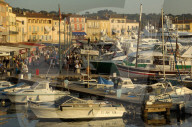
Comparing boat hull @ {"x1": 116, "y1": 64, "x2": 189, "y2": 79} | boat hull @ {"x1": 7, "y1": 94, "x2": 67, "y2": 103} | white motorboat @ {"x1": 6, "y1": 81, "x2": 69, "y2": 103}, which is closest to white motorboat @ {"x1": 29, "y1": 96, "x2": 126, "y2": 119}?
boat hull @ {"x1": 7, "y1": 94, "x2": 67, "y2": 103}

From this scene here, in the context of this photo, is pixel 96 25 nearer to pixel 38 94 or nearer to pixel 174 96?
pixel 38 94

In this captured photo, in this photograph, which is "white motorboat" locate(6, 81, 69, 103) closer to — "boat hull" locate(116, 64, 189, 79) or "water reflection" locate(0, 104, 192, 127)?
"water reflection" locate(0, 104, 192, 127)

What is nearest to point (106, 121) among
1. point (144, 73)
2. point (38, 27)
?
point (144, 73)

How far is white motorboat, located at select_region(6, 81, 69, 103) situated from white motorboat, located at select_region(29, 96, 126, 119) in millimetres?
3449

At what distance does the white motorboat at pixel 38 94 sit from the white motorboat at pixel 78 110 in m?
3.45

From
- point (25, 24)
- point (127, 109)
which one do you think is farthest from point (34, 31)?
point (127, 109)

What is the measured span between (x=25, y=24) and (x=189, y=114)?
7721 cm

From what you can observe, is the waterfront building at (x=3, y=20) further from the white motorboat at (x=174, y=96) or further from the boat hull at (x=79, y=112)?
the boat hull at (x=79, y=112)

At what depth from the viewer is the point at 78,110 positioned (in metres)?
24.0

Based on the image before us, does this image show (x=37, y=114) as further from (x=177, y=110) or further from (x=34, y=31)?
(x=34, y=31)

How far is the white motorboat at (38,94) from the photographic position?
92.5 ft

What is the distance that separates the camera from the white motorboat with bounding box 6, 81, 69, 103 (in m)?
28.2

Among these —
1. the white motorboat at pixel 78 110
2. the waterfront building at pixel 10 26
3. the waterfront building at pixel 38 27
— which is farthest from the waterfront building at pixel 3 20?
the white motorboat at pixel 78 110

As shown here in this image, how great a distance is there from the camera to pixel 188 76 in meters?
A: 34.2
